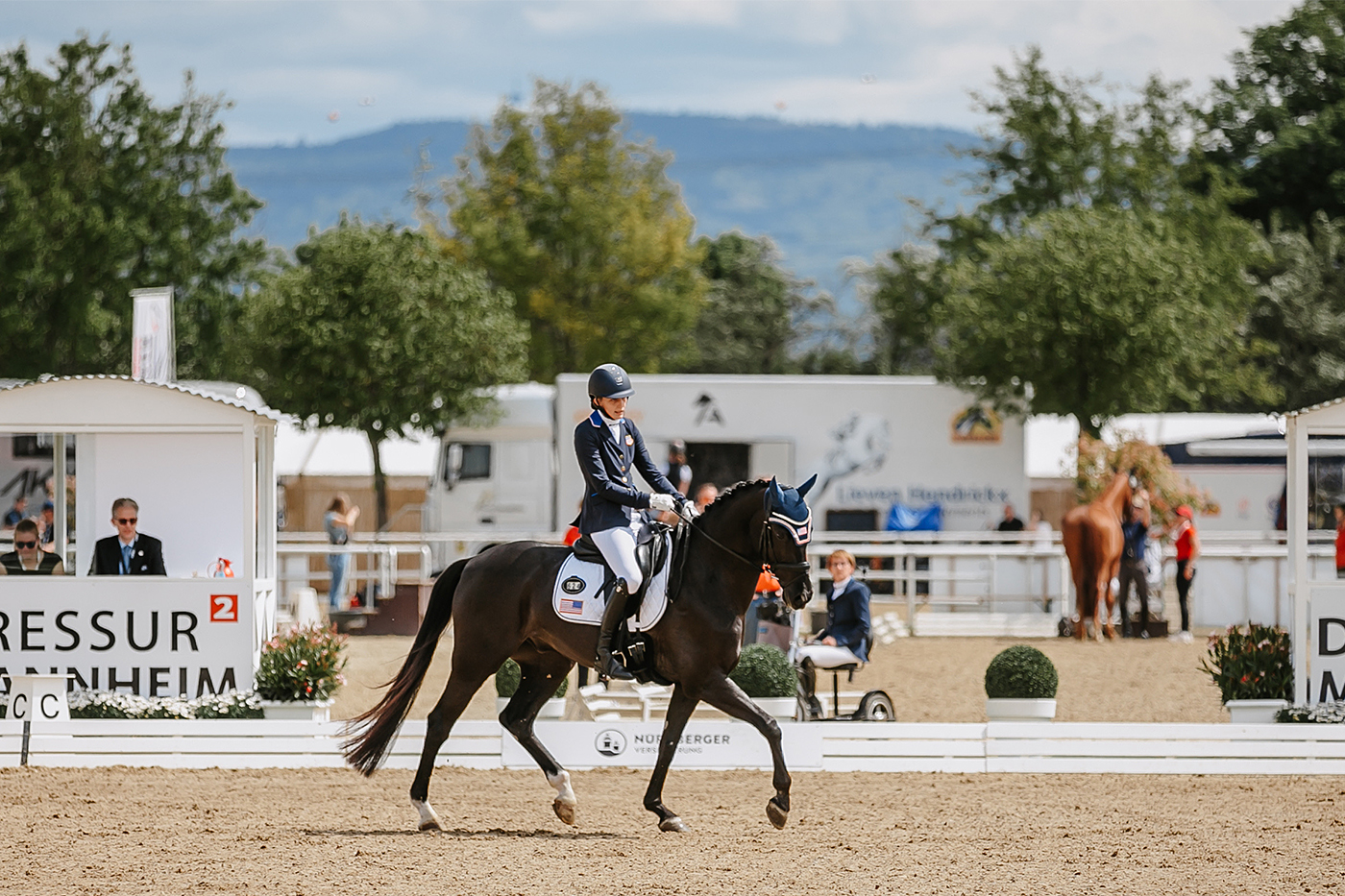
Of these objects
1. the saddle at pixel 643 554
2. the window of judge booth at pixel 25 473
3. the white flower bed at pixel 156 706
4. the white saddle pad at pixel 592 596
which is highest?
the window of judge booth at pixel 25 473

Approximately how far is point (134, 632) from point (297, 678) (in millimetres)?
1136

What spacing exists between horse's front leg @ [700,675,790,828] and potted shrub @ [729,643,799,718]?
2.77 m

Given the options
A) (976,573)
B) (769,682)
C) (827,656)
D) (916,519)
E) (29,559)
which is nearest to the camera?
(769,682)

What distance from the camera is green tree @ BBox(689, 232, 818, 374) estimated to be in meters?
53.2

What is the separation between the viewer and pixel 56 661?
10.4 meters

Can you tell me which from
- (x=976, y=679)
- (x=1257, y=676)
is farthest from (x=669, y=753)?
(x=976, y=679)

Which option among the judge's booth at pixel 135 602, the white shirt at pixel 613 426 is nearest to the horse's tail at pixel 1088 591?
the judge's booth at pixel 135 602

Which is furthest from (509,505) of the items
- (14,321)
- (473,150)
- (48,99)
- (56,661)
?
(473,150)

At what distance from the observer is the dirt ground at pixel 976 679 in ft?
40.0

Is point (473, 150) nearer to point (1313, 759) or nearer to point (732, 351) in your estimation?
point (732, 351)

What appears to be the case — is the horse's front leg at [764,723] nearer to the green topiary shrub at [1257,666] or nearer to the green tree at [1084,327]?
the green topiary shrub at [1257,666]

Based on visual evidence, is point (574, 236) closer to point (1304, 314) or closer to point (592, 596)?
point (1304, 314)

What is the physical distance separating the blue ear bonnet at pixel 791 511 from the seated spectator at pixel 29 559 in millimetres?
5798

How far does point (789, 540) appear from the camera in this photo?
7.16 m
